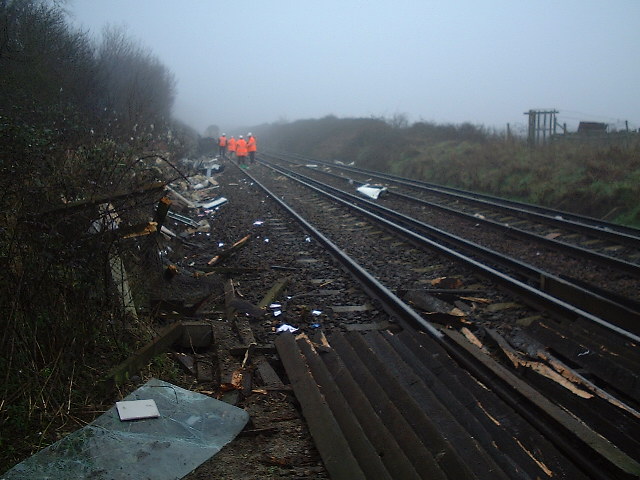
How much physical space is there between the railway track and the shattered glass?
64cm

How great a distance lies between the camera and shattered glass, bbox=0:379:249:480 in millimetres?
2736

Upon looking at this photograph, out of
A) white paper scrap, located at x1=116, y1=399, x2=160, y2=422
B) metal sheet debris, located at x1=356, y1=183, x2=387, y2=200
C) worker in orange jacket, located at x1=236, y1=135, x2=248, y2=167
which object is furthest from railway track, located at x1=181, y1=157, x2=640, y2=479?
worker in orange jacket, located at x1=236, y1=135, x2=248, y2=167

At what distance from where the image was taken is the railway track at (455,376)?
2.98 metres

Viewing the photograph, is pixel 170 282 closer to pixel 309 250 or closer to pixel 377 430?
pixel 309 250

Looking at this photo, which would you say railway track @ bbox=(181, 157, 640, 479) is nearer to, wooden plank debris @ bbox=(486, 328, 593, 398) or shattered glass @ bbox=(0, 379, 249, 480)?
wooden plank debris @ bbox=(486, 328, 593, 398)

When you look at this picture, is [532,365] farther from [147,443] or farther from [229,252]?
[229,252]

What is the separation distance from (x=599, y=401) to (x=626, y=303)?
8.22ft

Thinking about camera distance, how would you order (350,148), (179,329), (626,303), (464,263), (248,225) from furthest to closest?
(350,148) → (248,225) → (464,263) → (626,303) → (179,329)

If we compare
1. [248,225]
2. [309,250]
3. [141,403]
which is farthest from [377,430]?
[248,225]

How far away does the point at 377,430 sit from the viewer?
125 inches

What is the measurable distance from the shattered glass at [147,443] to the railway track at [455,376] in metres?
0.64

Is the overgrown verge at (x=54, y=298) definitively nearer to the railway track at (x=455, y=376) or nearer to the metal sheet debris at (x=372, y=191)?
the railway track at (x=455, y=376)

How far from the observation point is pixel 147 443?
3.04 meters

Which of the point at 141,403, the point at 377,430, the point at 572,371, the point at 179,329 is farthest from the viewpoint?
the point at 179,329
